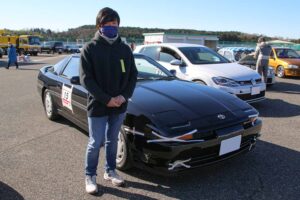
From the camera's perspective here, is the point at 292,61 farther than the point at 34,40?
No

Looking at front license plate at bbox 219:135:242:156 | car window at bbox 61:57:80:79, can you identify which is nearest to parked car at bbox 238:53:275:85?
car window at bbox 61:57:80:79

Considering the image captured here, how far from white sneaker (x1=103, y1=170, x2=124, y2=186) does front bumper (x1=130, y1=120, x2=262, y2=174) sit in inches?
11.2

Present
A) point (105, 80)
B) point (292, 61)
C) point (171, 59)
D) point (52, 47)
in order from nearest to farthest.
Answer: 1. point (105, 80)
2. point (171, 59)
3. point (292, 61)
4. point (52, 47)

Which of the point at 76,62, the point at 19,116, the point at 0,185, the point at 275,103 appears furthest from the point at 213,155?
the point at 275,103

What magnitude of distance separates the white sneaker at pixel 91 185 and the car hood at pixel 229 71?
463 cm

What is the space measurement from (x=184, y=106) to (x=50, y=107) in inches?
129

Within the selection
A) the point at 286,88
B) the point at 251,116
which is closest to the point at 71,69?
the point at 251,116

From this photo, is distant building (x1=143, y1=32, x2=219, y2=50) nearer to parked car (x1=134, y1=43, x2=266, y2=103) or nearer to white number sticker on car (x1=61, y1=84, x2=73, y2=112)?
parked car (x1=134, y1=43, x2=266, y2=103)

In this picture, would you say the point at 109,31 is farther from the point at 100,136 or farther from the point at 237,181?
the point at 237,181

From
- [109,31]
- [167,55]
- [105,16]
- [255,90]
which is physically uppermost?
[105,16]

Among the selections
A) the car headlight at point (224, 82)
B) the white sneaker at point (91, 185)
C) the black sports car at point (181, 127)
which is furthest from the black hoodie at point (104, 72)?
the car headlight at point (224, 82)

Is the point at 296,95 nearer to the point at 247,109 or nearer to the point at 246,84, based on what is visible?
the point at 246,84

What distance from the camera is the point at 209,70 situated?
774 cm

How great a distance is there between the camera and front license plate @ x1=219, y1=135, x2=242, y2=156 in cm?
366
